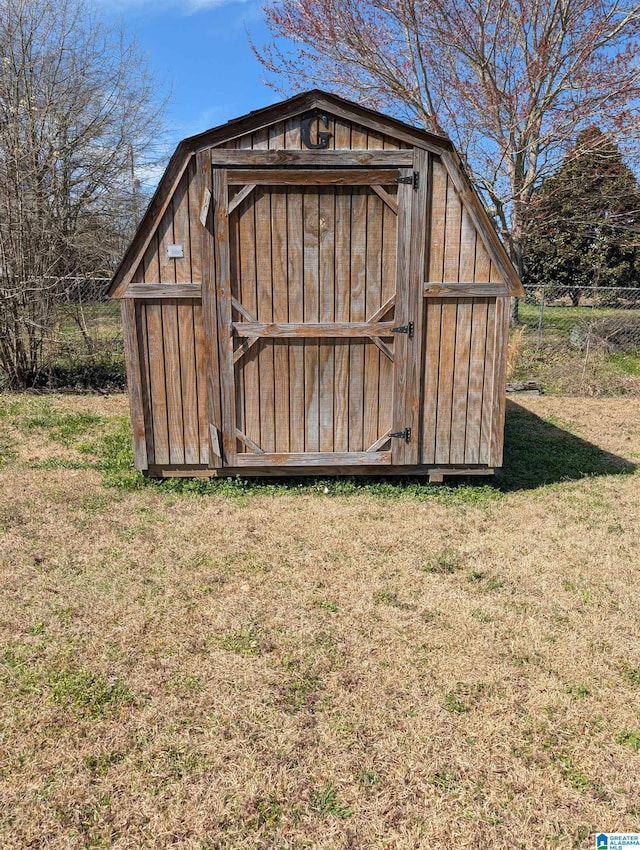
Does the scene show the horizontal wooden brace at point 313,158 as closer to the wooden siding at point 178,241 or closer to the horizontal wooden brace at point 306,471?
the wooden siding at point 178,241

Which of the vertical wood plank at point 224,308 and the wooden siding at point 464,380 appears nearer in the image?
the vertical wood plank at point 224,308

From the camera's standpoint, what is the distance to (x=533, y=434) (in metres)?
7.25

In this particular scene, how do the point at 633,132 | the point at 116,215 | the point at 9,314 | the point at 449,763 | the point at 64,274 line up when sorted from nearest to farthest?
the point at 449,763 → the point at 9,314 → the point at 64,274 → the point at 633,132 → the point at 116,215

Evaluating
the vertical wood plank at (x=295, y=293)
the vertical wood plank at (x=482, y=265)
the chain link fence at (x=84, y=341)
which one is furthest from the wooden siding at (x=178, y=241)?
the chain link fence at (x=84, y=341)

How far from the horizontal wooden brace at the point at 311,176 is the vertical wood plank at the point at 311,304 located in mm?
108

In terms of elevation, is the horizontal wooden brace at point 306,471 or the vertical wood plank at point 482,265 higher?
the vertical wood plank at point 482,265

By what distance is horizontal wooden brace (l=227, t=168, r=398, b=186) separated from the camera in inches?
183

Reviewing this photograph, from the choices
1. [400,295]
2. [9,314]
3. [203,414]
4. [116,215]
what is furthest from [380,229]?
[116,215]

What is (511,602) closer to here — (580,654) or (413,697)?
(580,654)

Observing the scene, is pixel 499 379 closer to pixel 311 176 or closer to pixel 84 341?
pixel 311 176

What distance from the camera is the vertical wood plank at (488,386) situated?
4.98 metres

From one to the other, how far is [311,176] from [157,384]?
210cm

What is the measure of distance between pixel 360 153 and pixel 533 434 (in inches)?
162
